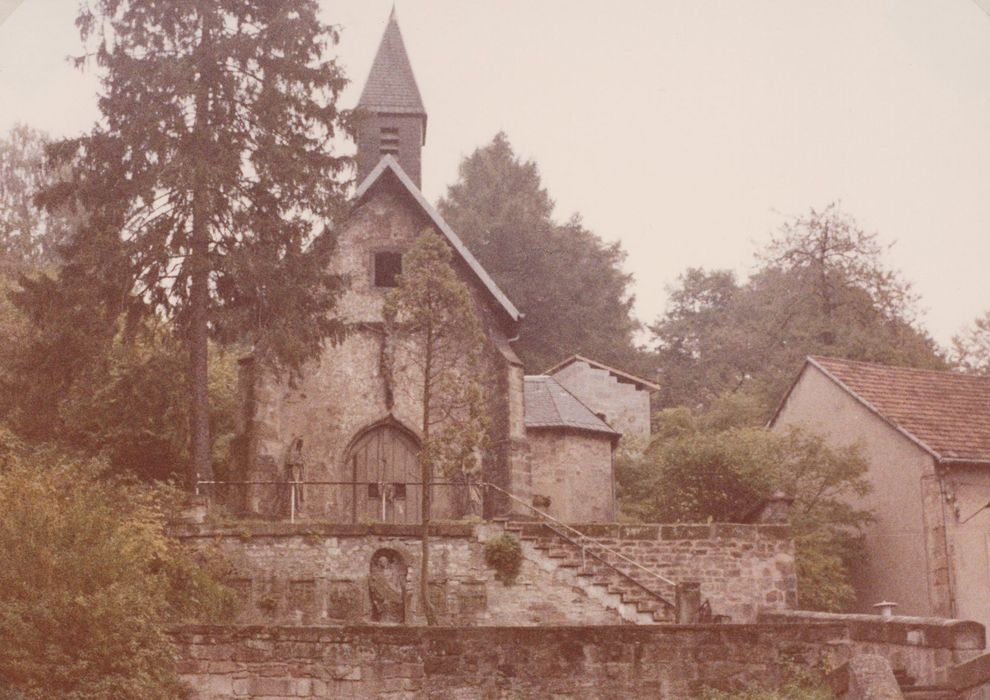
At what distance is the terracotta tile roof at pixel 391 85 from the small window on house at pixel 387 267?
543 centimetres

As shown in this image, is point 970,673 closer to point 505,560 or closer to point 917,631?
point 917,631

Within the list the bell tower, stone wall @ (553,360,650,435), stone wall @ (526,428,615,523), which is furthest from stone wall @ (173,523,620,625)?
stone wall @ (553,360,650,435)

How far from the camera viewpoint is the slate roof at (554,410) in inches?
1156

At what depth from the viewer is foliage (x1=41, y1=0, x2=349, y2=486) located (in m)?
22.8

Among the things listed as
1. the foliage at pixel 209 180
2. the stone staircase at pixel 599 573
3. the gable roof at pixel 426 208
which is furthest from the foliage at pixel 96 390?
the stone staircase at pixel 599 573

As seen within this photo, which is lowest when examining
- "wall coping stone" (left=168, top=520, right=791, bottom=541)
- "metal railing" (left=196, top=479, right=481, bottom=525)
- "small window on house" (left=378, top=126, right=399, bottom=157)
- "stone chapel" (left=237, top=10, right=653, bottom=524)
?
"wall coping stone" (left=168, top=520, right=791, bottom=541)

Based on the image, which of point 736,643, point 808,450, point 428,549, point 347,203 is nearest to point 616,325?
point 808,450

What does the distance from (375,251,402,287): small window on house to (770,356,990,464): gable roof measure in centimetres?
1029

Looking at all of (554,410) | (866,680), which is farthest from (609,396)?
(866,680)

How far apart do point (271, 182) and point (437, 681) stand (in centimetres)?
1214

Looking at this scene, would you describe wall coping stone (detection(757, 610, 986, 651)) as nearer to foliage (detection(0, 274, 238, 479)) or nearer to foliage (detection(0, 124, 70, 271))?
foliage (detection(0, 274, 238, 479))

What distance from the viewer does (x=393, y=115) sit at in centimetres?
3086

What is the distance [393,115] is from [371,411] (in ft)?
28.2

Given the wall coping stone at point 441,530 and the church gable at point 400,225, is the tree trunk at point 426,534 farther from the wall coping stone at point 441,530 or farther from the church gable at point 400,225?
the church gable at point 400,225
